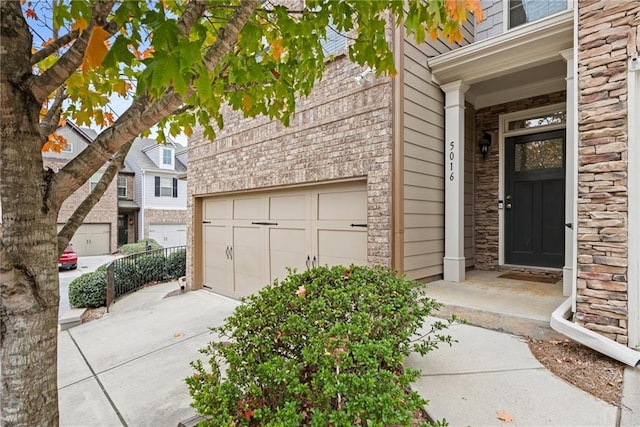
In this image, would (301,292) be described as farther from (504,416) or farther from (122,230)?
(122,230)

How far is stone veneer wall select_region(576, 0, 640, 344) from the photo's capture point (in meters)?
2.67

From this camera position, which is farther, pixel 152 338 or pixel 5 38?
pixel 152 338

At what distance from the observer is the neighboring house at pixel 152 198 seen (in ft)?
63.9

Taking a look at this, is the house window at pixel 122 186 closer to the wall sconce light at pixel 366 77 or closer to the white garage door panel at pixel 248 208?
the white garage door panel at pixel 248 208

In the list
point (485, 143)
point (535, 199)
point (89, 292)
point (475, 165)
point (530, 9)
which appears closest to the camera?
point (530, 9)

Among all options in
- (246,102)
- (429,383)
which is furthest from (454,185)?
(246,102)

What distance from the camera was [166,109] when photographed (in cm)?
166

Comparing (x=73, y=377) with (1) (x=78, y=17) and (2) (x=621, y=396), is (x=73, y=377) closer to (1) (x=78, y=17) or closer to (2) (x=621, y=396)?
(1) (x=78, y=17)

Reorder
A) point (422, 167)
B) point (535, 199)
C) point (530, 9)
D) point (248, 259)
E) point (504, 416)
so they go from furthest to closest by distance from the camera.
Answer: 1. point (248, 259)
2. point (535, 199)
3. point (530, 9)
4. point (422, 167)
5. point (504, 416)

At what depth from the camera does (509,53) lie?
415 centimetres

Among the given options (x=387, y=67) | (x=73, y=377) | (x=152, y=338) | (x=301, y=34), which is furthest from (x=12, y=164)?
(x=152, y=338)

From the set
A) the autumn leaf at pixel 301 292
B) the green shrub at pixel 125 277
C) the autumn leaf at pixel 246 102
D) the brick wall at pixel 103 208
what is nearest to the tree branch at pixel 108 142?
the autumn leaf at pixel 246 102

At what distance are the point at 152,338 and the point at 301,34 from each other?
3935mm

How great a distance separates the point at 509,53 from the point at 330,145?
244cm
